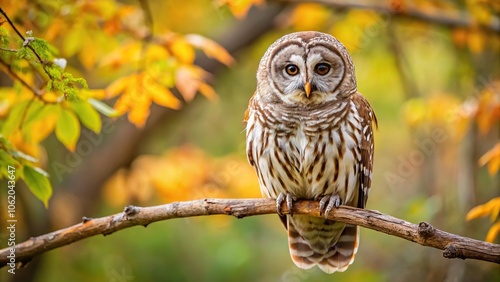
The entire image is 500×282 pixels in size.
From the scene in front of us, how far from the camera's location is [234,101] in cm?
758

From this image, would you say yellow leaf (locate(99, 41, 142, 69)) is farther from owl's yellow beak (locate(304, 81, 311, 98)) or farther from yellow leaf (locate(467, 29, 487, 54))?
yellow leaf (locate(467, 29, 487, 54))

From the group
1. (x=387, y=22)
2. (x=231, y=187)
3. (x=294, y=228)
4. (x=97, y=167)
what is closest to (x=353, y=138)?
(x=294, y=228)

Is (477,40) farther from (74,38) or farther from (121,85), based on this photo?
(74,38)

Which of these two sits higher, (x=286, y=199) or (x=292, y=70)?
(x=292, y=70)

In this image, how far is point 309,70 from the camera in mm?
3689

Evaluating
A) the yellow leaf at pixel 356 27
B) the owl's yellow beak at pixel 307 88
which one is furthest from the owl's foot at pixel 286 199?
the yellow leaf at pixel 356 27

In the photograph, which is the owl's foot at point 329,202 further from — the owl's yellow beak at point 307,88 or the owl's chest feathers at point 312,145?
the owl's yellow beak at point 307,88

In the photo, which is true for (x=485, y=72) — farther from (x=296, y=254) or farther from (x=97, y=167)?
(x=97, y=167)

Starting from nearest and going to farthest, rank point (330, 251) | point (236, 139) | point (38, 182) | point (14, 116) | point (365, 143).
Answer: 1. point (38, 182)
2. point (14, 116)
3. point (365, 143)
4. point (330, 251)
5. point (236, 139)

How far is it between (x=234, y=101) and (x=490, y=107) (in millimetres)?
3803

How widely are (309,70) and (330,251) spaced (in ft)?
4.23

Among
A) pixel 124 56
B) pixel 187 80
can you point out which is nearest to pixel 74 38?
pixel 124 56

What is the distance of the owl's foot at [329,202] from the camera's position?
355 cm

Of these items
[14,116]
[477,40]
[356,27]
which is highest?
[356,27]
